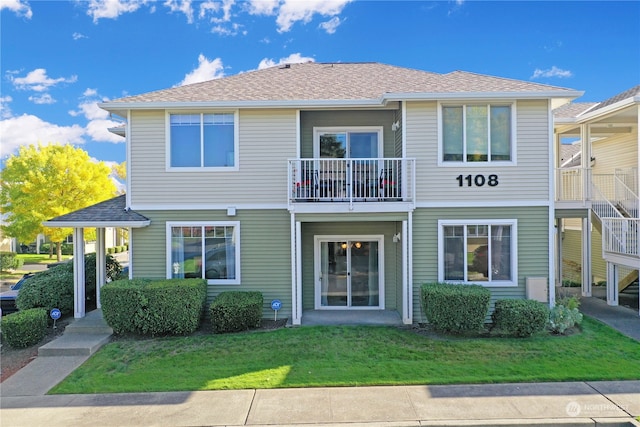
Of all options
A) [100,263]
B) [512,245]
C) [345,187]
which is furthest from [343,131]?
[100,263]

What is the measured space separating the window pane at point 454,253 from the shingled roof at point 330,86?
11.5ft

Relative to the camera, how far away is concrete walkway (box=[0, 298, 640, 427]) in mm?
5156

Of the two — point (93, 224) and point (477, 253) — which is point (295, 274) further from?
point (93, 224)

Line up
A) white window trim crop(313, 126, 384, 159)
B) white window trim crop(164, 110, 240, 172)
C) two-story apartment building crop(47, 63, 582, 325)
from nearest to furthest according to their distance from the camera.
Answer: two-story apartment building crop(47, 63, 582, 325) < white window trim crop(164, 110, 240, 172) < white window trim crop(313, 126, 384, 159)

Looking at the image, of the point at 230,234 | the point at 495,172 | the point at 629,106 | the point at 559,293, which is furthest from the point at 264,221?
the point at 629,106

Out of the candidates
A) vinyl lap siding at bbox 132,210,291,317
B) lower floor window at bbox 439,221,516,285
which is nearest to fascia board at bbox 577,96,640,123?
lower floor window at bbox 439,221,516,285

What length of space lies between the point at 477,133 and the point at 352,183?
341cm

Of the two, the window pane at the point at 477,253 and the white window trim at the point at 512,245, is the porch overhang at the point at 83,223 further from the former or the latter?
the window pane at the point at 477,253

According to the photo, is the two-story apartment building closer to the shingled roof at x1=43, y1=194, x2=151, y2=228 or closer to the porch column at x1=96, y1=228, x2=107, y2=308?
the shingled roof at x1=43, y1=194, x2=151, y2=228

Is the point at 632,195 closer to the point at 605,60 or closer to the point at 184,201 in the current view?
the point at 605,60

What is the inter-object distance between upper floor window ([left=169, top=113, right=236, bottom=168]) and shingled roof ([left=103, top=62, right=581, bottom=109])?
50 centimetres

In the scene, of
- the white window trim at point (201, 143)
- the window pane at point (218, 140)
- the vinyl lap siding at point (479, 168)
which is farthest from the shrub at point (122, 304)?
the vinyl lap siding at point (479, 168)

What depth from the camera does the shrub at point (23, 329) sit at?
321 inches

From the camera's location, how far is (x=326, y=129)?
10.8 meters
